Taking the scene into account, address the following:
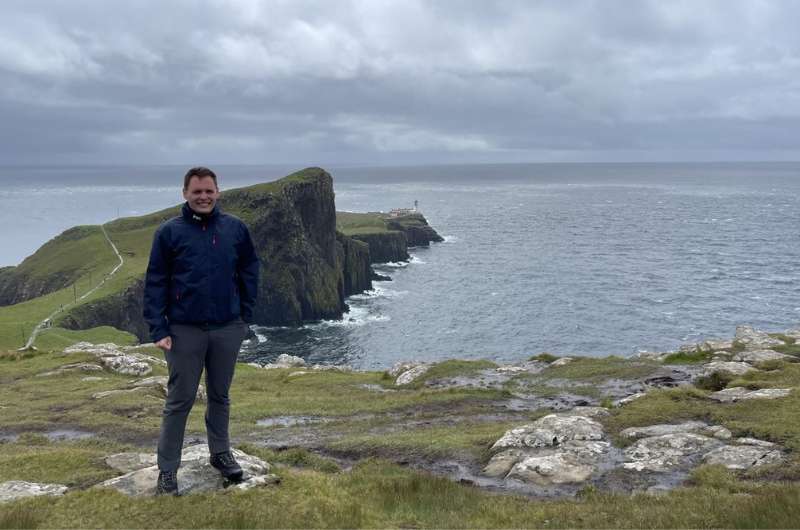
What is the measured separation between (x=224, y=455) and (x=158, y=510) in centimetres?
161

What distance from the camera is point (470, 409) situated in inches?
944

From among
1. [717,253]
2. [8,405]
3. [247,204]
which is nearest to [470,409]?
[8,405]

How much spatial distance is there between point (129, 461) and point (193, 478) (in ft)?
10.6

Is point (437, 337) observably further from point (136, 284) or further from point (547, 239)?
point (547, 239)

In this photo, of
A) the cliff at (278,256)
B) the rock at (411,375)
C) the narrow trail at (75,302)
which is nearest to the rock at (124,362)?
the narrow trail at (75,302)

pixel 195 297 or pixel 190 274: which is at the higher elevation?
pixel 190 274

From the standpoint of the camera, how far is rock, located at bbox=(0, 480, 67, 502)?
11416 millimetres

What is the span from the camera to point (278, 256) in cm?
13525

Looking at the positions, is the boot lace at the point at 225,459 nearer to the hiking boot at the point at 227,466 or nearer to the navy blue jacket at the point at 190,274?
the hiking boot at the point at 227,466

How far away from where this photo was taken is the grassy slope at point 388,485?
1014 centimetres

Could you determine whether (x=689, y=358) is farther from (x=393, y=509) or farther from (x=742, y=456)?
(x=393, y=509)

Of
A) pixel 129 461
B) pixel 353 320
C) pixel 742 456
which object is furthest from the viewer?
pixel 353 320

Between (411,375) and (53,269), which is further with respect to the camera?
(53,269)

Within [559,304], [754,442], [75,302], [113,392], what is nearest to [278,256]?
[75,302]
